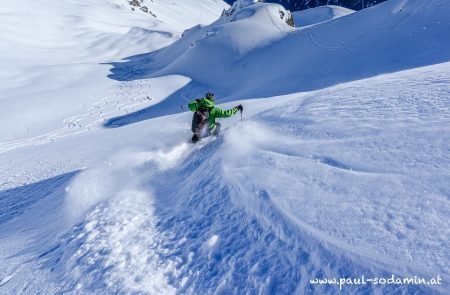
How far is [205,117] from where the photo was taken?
28.6ft

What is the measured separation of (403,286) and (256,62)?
1735 cm

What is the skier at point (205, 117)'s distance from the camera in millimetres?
8695

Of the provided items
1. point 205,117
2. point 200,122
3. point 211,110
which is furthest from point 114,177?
point 211,110

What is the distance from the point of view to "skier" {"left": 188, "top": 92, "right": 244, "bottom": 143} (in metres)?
8.70

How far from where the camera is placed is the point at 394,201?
4.03 metres

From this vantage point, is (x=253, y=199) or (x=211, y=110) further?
(x=211, y=110)

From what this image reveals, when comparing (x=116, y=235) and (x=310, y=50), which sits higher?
(x=310, y=50)

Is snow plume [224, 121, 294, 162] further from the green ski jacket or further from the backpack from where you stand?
the backpack

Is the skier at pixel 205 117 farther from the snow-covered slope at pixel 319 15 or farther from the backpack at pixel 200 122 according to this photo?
the snow-covered slope at pixel 319 15

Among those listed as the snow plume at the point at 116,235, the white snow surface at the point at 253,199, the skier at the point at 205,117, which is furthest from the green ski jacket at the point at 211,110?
the snow plume at the point at 116,235

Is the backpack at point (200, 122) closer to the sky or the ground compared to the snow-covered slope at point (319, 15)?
closer to the ground

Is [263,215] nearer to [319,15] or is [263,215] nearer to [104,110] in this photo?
[104,110]

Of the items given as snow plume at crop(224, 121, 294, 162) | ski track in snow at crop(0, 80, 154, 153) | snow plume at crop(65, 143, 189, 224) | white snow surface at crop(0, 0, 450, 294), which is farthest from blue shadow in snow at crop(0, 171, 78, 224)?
ski track in snow at crop(0, 80, 154, 153)

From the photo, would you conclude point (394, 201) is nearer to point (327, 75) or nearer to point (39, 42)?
point (327, 75)
